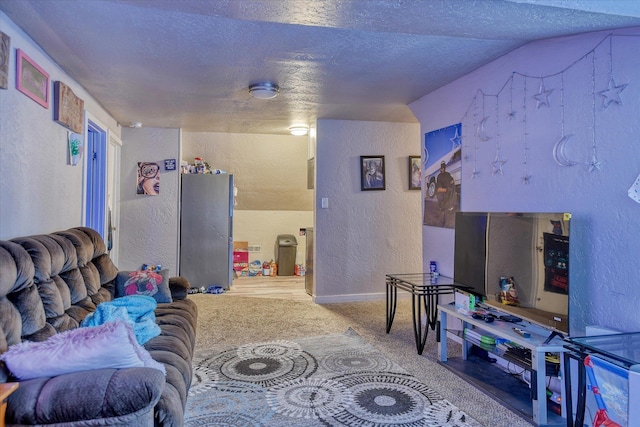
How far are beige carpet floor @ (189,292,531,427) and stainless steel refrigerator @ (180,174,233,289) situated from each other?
1.20 ft

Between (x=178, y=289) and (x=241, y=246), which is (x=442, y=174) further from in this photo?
(x=241, y=246)

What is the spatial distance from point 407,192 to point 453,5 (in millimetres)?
3226

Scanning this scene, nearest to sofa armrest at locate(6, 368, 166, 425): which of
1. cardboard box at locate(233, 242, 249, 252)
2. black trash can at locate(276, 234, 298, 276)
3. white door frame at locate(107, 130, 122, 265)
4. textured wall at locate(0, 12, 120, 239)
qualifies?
textured wall at locate(0, 12, 120, 239)

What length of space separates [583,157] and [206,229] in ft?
14.2

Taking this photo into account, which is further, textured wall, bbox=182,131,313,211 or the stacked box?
the stacked box

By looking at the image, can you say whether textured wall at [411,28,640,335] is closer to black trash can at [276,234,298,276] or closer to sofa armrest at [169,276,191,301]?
sofa armrest at [169,276,191,301]

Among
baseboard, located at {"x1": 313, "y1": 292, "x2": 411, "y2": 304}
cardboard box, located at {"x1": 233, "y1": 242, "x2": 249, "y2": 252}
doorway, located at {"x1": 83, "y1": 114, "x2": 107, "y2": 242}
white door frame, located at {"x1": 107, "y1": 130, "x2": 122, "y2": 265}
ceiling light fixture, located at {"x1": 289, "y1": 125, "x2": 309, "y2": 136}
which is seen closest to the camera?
doorway, located at {"x1": 83, "y1": 114, "x2": 107, "y2": 242}

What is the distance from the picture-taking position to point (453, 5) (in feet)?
5.70

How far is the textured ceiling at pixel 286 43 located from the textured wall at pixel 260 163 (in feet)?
4.95

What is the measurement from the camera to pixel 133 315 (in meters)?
2.15

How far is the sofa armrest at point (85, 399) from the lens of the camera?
3.81 feet

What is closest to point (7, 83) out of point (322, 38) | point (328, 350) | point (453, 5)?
point (322, 38)

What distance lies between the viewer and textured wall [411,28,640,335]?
6.19 ft

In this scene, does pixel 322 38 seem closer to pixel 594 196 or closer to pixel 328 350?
pixel 594 196
